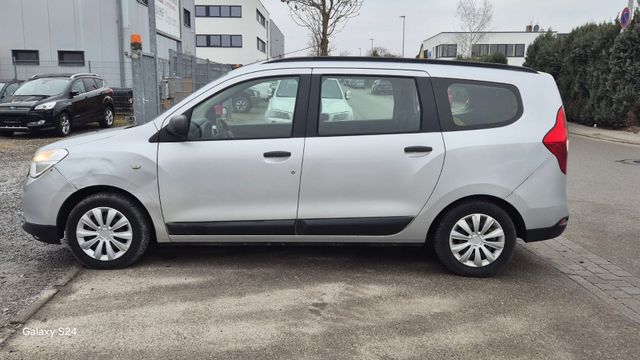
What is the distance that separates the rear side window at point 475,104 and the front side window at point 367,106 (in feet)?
0.77

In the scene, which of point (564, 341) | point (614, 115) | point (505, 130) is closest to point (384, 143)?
point (505, 130)

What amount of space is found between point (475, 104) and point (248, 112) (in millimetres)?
1914

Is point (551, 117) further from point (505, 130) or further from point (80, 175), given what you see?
point (80, 175)

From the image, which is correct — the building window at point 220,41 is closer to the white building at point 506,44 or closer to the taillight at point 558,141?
the white building at point 506,44

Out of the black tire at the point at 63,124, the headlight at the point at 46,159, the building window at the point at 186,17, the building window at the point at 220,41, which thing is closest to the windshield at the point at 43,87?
the black tire at the point at 63,124

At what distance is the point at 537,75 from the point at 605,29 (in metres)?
16.8

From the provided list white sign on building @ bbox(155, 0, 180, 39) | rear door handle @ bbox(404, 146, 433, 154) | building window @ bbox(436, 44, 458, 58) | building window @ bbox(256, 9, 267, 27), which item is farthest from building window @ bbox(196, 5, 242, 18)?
rear door handle @ bbox(404, 146, 433, 154)

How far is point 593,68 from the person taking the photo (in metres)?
19.3

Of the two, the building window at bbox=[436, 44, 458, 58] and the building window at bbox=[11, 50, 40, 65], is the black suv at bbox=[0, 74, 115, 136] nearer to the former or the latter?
the building window at bbox=[11, 50, 40, 65]

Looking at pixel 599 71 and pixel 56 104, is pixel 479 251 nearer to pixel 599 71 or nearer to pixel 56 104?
pixel 56 104

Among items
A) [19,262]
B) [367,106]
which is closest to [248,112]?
[367,106]

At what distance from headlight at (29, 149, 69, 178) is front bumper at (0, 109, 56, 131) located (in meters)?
10.3

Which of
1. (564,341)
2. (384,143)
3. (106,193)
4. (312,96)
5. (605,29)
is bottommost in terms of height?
(564,341)

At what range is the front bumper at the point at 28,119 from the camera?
542 inches
